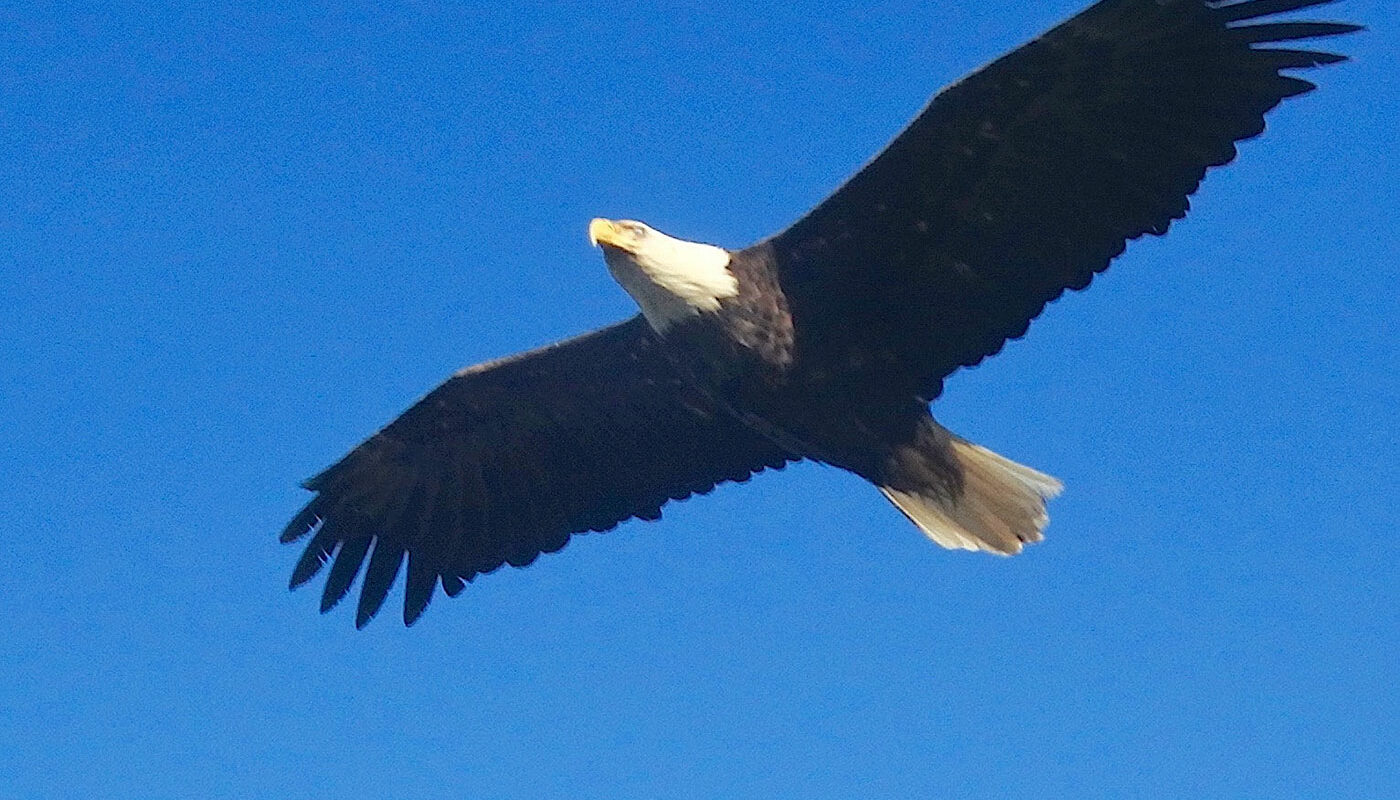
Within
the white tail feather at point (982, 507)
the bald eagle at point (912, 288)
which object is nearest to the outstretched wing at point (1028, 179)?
the bald eagle at point (912, 288)

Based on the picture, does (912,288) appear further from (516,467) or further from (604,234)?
(516,467)

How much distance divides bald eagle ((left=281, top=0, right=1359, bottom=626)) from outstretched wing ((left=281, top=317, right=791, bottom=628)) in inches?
0.6

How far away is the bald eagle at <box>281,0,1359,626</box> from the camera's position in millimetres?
7422

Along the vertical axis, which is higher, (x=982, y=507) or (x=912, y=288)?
(x=912, y=288)

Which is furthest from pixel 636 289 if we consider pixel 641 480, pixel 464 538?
pixel 464 538

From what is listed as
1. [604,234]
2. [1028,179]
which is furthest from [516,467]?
[1028,179]

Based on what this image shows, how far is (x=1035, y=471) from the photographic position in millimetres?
8539

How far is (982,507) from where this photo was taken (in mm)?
8469

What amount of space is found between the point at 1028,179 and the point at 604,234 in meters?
1.67

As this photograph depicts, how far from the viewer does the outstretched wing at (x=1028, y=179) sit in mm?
7371

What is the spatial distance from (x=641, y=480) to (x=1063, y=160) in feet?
8.47

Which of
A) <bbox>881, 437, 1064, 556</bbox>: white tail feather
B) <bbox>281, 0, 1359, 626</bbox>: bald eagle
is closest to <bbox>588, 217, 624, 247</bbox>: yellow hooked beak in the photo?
<bbox>281, 0, 1359, 626</bbox>: bald eagle

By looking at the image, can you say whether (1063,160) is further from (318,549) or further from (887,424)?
(318,549)

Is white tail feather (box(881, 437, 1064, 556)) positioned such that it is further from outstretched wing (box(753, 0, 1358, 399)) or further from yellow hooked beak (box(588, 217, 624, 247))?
yellow hooked beak (box(588, 217, 624, 247))
